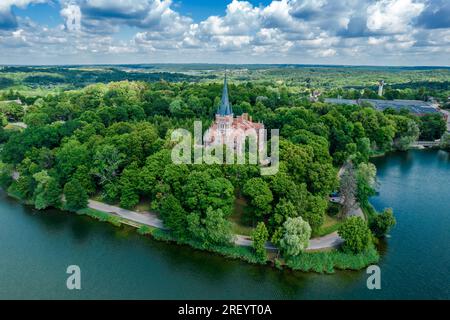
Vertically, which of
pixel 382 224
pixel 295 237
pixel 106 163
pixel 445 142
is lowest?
pixel 382 224

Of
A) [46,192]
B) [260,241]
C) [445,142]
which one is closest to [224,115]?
[260,241]

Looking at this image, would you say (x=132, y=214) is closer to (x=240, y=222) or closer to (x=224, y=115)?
(x=240, y=222)

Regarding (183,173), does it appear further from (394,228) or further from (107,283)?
(394,228)

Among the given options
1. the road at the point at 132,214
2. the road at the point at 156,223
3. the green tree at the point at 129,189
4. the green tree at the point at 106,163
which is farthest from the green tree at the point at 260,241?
the green tree at the point at 106,163

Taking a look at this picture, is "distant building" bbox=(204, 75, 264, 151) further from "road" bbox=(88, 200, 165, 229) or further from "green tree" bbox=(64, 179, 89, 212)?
"green tree" bbox=(64, 179, 89, 212)

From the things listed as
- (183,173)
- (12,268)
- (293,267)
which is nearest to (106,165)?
(183,173)

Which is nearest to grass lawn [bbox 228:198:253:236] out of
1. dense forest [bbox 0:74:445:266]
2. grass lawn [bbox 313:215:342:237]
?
dense forest [bbox 0:74:445:266]
